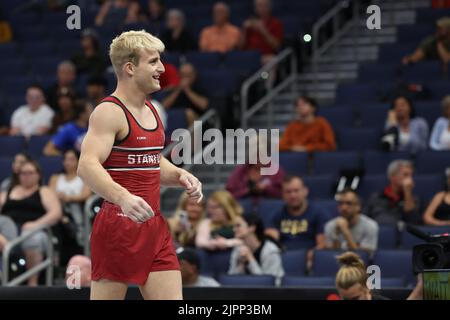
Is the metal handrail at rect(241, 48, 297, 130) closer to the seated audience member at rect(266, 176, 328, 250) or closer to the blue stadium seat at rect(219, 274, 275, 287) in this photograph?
the seated audience member at rect(266, 176, 328, 250)

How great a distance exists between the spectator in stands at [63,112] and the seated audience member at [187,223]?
8.24ft

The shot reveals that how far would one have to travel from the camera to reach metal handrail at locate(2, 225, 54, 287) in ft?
31.5

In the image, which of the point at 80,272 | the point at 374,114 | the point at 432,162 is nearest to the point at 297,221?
the point at 432,162

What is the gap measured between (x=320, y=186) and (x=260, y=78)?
2360 millimetres

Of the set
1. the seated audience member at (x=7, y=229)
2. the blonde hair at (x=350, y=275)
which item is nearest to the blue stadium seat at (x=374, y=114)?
the seated audience member at (x=7, y=229)

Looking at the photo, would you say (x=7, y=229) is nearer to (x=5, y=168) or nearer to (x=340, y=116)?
(x=5, y=168)

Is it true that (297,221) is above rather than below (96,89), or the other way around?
below

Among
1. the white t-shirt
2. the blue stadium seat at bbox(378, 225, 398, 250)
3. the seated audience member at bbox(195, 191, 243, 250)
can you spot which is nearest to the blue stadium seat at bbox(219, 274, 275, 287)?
the seated audience member at bbox(195, 191, 243, 250)

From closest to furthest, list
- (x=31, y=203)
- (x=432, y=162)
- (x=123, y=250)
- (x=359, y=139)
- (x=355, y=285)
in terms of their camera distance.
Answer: (x=123, y=250) < (x=355, y=285) < (x=31, y=203) < (x=432, y=162) < (x=359, y=139)

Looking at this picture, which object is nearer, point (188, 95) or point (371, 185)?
point (371, 185)

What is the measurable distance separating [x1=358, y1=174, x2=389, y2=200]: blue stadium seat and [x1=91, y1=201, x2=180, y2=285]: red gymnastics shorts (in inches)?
196

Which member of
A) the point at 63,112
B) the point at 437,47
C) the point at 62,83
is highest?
the point at 437,47

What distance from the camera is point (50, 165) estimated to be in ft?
37.5
